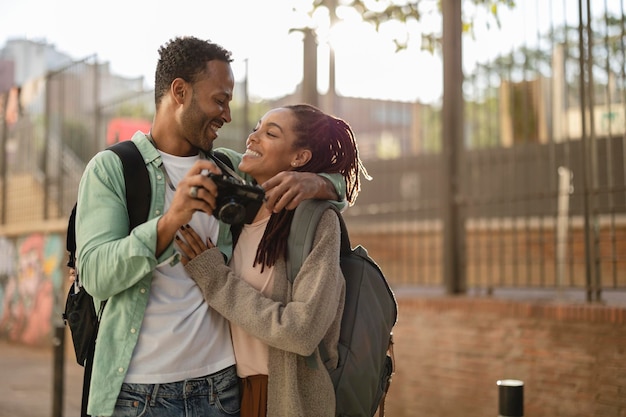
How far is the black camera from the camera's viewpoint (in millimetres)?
2387

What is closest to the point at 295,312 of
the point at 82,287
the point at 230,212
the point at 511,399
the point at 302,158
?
the point at 230,212

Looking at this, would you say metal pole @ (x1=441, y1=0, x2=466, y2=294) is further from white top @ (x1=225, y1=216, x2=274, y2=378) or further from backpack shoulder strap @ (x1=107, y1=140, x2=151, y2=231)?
backpack shoulder strap @ (x1=107, y1=140, x2=151, y2=231)

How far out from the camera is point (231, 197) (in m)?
2.41

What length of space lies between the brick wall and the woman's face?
3.85m

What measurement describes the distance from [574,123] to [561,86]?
54 centimetres

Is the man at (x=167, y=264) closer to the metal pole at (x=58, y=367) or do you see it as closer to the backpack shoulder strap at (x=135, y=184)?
the backpack shoulder strap at (x=135, y=184)

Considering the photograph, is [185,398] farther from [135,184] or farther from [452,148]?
[452,148]

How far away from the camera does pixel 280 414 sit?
102 inches

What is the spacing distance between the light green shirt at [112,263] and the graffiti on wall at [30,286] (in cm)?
1117

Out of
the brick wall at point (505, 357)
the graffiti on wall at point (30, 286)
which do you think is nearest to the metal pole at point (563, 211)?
the brick wall at point (505, 357)

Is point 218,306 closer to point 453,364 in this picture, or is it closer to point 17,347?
point 453,364

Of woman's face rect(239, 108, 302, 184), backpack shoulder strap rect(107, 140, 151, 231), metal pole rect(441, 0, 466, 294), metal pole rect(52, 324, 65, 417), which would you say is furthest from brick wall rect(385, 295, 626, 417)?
backpack shoulder strap rect(107, 140, 151, 231)

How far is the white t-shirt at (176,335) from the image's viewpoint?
2.60 meters

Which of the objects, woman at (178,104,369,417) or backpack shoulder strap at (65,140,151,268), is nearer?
woman at (178,104,369,417)
